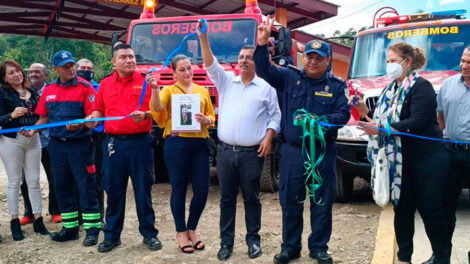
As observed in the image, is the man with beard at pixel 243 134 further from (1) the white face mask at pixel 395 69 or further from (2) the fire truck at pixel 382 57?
(2) the fire truck at pixel 382 57

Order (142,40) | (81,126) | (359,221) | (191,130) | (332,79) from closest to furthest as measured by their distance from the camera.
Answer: (332,79) → (191,130) → (81,126) → (359,221) → (142,40)

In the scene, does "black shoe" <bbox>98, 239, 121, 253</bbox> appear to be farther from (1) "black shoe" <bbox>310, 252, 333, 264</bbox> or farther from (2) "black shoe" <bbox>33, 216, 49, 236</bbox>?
(1) "black shoe" <bbox>310, 252, 333, 264</bbox>

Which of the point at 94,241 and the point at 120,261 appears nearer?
the point at 120,261

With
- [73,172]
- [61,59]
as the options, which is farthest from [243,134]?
[61,59]

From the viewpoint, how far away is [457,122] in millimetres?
3861

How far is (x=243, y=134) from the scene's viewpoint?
4.08m

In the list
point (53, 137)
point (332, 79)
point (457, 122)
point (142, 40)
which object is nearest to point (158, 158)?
point (142, 40)

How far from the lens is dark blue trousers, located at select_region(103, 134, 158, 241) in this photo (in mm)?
4359

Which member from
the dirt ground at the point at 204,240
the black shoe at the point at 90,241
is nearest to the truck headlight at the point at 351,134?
the dirt ground at the point at 204,240

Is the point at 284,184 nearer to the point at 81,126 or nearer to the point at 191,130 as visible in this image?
the point at 191,130

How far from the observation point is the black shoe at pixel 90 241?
4609 mm

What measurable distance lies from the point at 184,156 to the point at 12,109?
78.4 inches

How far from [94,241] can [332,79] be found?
2.81 m

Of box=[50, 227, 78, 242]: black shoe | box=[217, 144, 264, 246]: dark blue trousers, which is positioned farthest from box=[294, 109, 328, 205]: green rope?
box=[50, 227, 78, 242]: black shoe
